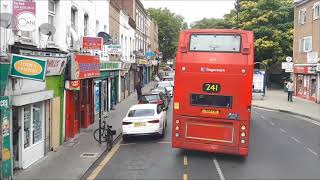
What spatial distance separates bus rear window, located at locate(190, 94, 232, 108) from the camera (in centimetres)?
1531

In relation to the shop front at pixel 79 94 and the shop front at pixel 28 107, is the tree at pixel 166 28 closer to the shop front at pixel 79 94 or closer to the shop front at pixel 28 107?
the shop front at pixel 79 94

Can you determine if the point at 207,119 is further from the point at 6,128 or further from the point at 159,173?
the point at 6,128

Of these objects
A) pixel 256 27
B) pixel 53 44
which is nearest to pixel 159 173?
pixel 53 44

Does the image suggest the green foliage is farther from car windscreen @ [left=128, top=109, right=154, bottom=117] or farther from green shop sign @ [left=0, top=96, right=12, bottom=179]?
green shop sign @ [left=0, top=96, right=12, bottom=179]

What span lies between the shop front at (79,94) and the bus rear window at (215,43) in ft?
18.1

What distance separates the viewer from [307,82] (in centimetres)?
4303

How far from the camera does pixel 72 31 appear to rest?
2031 centimetres

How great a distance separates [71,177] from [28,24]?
14.3ft

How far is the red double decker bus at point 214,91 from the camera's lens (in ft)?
49.8

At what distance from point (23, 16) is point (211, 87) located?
624 cm

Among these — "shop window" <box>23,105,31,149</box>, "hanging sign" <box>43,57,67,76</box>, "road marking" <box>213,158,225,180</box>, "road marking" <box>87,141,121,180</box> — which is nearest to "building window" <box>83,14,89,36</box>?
"hanging sign" <box>43,57,67,76</box>

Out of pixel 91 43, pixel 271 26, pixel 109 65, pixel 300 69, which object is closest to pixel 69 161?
pixel 91 43

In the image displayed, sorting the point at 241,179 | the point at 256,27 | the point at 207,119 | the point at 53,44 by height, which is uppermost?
the point at 256,27

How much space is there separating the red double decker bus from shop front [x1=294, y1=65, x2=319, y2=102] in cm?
2592
